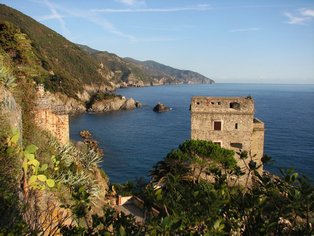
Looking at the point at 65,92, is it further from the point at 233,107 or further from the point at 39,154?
the point at 39,154

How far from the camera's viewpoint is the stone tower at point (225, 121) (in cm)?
2306

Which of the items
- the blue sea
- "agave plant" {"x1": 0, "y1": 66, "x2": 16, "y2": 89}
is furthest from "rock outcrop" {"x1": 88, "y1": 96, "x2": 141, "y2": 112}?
"agave plant" {"x1": 0, "y1": 66, "x2": 16, "y2": 89}

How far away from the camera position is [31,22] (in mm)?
144500

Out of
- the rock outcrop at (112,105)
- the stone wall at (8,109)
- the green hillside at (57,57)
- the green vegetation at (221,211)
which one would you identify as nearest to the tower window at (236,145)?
the stone wall at (8,109)

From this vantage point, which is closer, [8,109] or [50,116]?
[8,109]

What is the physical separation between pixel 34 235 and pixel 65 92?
308 ft

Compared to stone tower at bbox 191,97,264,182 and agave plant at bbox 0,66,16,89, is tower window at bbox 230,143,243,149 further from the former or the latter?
agave plant at bbox 0,66,16,89

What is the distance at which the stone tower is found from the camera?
23.1 metres

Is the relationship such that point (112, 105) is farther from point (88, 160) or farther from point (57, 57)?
point (88, 160)

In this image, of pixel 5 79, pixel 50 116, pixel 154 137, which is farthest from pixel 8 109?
pixel 154 137

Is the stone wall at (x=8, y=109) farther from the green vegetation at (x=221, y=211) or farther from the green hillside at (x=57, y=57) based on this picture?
the green hillside at (x=57, y=57)

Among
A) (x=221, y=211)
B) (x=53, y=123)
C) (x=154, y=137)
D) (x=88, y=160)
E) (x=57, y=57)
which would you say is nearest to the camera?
(x=221, y=211)

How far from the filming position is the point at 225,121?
2319 cm

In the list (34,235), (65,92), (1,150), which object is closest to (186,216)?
(34,235)
